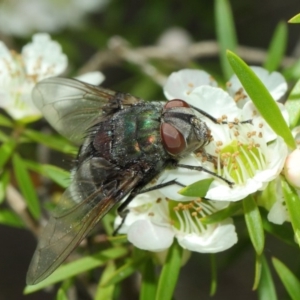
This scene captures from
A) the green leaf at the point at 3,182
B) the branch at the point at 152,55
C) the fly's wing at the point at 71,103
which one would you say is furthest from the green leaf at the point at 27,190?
the branch at the point at 152,55

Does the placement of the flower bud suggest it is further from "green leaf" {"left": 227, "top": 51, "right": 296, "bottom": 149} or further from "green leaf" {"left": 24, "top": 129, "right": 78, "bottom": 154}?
"green leaf" {"left": 24, "top": 129, "right": 78, "bottom": 154}

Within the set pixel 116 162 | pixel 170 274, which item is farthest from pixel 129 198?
pixel 170 274

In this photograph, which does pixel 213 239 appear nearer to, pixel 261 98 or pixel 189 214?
pixel 189 214

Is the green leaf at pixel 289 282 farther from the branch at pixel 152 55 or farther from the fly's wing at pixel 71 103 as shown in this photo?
the branch at pixel 152 55

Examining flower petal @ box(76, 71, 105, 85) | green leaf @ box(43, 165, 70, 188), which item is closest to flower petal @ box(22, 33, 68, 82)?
flower petal @ box(76, 71, 105, 85)

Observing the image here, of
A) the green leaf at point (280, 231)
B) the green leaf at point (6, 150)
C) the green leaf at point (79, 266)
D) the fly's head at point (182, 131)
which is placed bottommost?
the green leaf at point (79, 266)

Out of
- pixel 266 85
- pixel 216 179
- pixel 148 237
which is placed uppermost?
pixel 266 85

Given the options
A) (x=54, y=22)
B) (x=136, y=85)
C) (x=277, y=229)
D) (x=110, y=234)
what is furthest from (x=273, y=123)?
(x=54, y=22)
